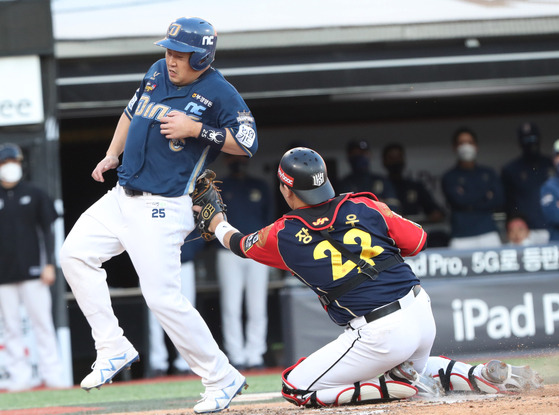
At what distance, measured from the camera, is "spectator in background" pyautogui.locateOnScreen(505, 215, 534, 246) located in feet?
30.2

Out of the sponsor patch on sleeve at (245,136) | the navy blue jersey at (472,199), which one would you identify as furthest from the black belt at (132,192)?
the navy blue jersey at (472,199)

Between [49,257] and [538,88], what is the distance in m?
5.98

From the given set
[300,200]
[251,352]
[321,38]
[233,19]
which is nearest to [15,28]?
[233,19]

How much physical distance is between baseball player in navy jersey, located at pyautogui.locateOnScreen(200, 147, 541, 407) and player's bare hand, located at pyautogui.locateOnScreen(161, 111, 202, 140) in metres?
0.49

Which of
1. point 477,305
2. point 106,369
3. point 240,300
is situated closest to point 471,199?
point 477,305

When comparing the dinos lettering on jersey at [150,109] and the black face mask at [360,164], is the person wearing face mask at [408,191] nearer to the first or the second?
the black face mask at [360,164]

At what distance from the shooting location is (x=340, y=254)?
173 inches

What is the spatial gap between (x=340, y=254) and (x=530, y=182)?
5.83m

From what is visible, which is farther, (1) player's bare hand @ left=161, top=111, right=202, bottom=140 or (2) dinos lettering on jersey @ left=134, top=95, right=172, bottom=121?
(2) dinos lettering on jersey @ left=134, top=95, right=172, bottom=121

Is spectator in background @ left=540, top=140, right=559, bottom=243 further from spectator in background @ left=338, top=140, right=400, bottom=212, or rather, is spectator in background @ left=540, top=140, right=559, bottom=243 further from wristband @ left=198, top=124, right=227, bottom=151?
wristband @ left=198, top=124, right=227, bottom=151

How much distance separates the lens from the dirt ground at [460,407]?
13.1 ft

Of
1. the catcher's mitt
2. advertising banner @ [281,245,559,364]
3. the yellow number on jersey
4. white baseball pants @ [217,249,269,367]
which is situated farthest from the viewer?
white baseball pants @ [217,249,269,367]

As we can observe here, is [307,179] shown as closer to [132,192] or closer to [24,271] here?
[132,192]

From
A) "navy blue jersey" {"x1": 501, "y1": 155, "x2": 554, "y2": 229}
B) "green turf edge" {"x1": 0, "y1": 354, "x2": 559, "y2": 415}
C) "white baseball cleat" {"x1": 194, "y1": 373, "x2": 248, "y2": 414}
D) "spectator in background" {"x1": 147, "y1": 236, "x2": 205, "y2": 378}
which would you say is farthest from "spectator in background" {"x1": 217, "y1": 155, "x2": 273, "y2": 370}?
"white baseball cleat" {"x1": 194, "y1": 373, "x2": 248, "y2": 414}
